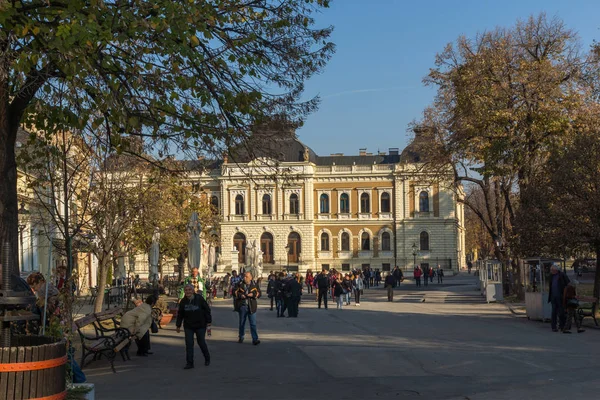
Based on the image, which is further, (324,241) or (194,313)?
(324,241)

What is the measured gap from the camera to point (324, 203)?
88.0m

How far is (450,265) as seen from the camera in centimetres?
8450

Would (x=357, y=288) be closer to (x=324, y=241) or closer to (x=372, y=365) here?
(x=372, y=365)

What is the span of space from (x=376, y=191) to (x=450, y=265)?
11139 mm

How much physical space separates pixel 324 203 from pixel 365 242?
6213 mm

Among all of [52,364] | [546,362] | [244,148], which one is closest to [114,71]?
[244,148]

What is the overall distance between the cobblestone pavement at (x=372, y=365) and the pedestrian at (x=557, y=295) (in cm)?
53

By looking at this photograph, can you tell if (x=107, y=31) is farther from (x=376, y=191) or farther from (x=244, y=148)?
(x=376, y=191)

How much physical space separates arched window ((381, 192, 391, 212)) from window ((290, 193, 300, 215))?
29.9 ft

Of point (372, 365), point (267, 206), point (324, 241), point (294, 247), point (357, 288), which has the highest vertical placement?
point (267, 206)

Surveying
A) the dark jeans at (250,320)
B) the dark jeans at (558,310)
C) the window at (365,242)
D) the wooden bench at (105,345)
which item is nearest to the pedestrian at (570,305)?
the dark jeans at (558,310)

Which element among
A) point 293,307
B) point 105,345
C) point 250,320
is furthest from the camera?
point 293,307

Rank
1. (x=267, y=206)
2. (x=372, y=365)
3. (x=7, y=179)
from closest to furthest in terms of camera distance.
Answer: (x=7, y=179) → (x=372, y=365) → (x=267, y=206)

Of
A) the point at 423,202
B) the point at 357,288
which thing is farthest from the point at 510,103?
the point at 423,202
